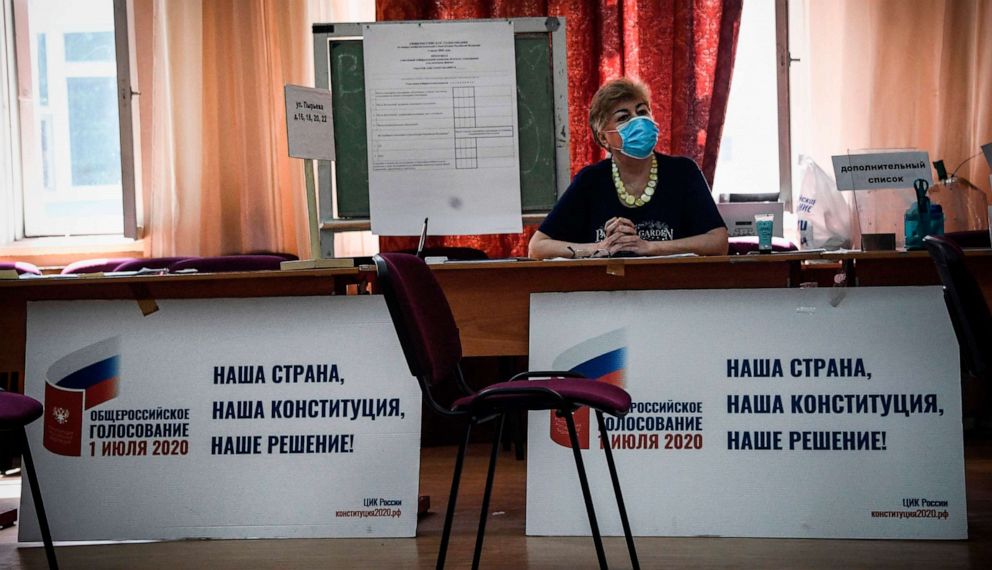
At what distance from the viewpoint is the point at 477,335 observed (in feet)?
9.09

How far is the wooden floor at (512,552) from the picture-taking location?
233 cm

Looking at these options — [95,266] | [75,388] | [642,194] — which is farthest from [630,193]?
[95,266]

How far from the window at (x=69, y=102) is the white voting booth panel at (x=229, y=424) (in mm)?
2344

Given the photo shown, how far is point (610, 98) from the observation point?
10.5 ft

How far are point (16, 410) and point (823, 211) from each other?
10.2 ft

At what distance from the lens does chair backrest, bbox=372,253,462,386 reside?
6.39 feet

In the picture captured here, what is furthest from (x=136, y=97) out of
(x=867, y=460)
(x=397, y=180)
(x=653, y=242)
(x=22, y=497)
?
(x=867, y=460)

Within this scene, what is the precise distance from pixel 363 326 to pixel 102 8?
3.02 meters

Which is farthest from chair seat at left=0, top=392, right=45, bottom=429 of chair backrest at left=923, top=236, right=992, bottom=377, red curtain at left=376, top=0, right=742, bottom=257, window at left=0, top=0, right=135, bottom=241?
window at left=0, top=0, right=135, bottom=241

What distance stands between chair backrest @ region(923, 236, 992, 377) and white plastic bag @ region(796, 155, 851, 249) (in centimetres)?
185

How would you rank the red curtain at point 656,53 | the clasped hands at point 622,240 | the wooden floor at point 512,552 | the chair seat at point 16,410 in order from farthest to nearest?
1. the red curtain at point 656,53
2. the clasped hands at point 622,240
3. the wooden floor at point 512,552
4. the chair seat at point 16,410

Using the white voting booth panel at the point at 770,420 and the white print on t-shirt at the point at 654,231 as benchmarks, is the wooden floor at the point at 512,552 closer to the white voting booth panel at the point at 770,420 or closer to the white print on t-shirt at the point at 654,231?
the white voting booth panel at the point at 770,420

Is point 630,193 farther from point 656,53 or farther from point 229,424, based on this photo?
point 656,53

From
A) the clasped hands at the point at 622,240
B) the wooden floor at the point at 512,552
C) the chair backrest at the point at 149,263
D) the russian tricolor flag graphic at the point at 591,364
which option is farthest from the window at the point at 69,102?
the russian tricolor flag graphic at the point at 591,364
